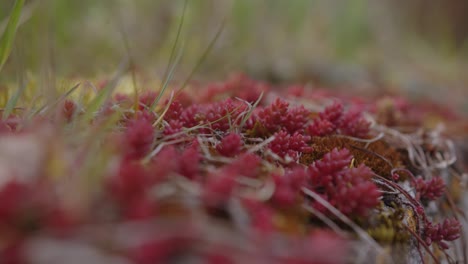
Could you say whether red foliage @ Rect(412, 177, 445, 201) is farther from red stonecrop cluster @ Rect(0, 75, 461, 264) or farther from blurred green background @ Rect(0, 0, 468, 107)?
blurred green background @ Rect(0, 0, 468, 107)

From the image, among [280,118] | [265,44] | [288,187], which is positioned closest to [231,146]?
[288,187]

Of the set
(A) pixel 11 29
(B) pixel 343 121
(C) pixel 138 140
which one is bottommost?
(B) pixel 343 121

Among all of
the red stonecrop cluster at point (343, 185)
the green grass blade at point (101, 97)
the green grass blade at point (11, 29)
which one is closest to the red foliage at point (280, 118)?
the red stonecrop cluster at point (343, 185)

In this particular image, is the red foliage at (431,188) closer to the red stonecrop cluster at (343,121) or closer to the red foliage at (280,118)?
the red stonecrop cluster at (343,121)

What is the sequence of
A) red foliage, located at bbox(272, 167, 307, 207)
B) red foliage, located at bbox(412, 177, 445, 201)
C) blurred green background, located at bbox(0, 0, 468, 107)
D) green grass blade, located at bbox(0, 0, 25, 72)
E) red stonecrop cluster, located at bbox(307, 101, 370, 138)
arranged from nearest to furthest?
red foliage, located at bbox(272, 167, 307, 207), green grass blade, located at bbox(0, 0, 25, 72), red foliage, located at bbox(412, 177, 445, 201), red stonecrop cluster, located at bbox(307, 101, 370, 138), blurred green background, located at bbox(0, 0, 468, 107)

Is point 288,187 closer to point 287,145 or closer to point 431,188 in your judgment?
point 287,145

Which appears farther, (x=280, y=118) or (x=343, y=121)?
(x=343, y=121)

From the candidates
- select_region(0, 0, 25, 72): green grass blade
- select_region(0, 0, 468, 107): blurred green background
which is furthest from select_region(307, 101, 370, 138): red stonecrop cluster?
select_region(0, 0, 468, 107): blurred green background
